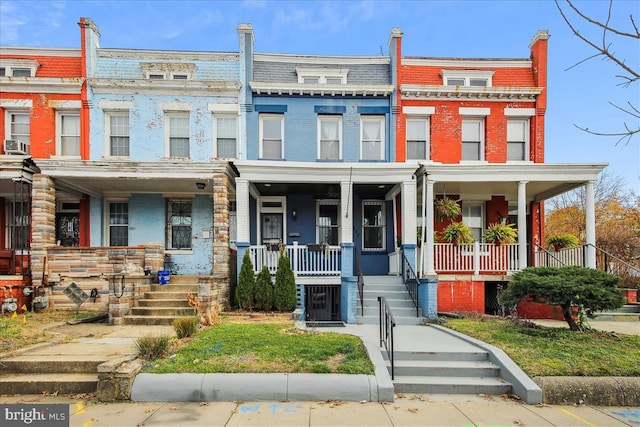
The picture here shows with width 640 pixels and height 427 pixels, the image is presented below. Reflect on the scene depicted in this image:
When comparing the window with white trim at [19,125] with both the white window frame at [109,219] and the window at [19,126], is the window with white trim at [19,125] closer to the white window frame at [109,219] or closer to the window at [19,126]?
the window at [19,126]

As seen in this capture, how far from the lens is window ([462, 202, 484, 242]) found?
1405 centimetres

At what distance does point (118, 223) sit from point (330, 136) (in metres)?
8.17

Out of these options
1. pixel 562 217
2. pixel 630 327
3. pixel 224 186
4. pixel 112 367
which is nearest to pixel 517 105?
pixel 630 327

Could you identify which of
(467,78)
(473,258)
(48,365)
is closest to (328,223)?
(473,258)

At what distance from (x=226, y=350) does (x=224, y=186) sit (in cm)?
574

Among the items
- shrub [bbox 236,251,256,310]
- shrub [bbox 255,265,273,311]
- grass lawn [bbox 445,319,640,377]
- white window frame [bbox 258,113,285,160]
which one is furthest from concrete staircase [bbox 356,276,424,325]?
white window frame [bbox 258,113,285,160]

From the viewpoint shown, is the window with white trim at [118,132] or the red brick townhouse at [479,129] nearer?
the window with white trim at [118,132]

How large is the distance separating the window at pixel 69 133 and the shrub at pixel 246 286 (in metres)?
7.65

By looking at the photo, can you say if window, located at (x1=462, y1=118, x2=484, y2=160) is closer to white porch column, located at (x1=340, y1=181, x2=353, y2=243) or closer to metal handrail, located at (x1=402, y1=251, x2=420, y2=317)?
metal handrail, located at (x1=402, y1=251, x2=420, y2=317)

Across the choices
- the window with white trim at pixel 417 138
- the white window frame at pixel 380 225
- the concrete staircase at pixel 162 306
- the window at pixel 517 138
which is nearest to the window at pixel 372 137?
the window with white trim at pixel 417 138

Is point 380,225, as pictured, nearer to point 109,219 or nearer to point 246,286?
point 246,286

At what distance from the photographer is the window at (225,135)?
12953 millimetres

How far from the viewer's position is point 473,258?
11508 millimetres

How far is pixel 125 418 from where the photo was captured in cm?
455
